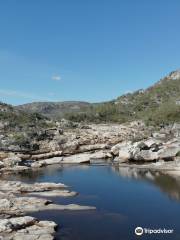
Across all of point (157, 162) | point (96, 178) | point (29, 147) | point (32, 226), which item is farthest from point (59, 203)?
point (29, 147)

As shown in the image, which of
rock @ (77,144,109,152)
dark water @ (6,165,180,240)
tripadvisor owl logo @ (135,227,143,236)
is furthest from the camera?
rock @ (77,144,109,152)

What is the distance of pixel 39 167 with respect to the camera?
85.0 m

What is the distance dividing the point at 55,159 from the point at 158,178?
30482 mm

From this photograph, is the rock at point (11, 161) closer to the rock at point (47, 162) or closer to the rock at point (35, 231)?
the rock at point (47, 162)

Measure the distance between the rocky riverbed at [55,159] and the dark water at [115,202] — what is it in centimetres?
253

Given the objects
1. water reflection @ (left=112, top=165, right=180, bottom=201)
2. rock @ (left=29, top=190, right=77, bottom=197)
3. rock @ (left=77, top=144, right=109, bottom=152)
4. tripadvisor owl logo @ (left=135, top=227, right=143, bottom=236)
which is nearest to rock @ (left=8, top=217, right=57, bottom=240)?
tripadvisor owl logo @ (left=135, top=227, right=143, bottom=236)

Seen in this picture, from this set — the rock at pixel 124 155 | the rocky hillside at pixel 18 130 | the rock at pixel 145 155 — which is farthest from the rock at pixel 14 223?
the rocky hillside at pixel 18 130

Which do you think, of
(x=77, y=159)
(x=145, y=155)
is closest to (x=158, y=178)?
(x=145, y=155)

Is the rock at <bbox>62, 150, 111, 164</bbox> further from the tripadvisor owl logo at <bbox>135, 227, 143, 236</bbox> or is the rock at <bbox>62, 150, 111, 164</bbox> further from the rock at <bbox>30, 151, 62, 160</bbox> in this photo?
the tripadvisor owl logo at <bbox>135, 227, 143, 236</bbox>

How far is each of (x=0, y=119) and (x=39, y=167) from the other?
246ft

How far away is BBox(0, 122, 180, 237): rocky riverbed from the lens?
40188 mm

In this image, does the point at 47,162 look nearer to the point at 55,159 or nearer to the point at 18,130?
the point at 55,159

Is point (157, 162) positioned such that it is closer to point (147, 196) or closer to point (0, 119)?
point (147, 196)

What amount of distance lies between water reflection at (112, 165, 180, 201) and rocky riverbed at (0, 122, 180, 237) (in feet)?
11.1
